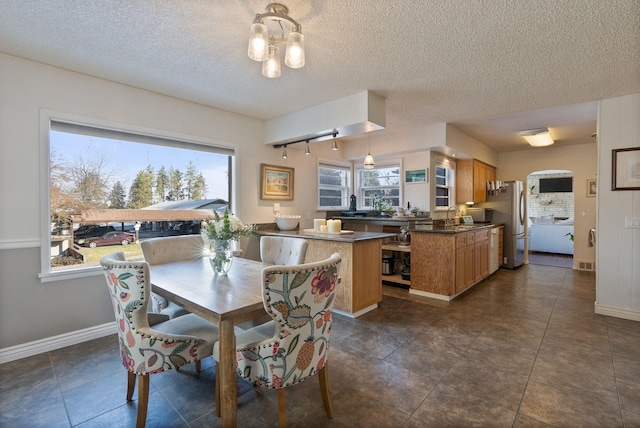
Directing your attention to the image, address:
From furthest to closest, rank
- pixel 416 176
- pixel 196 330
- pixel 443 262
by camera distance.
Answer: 1. pixel 416 176
2. pixel 443 262
3. pixel 196 330

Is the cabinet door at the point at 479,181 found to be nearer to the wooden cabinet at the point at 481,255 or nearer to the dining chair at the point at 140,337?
the wooden cabinet at the point at 481,255

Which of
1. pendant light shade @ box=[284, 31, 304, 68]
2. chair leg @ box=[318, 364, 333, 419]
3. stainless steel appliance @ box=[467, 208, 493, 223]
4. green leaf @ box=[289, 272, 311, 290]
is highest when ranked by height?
pendant light shade @ box=[284, 31, 304, 68]

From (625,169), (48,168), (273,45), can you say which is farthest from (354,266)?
(625,169)

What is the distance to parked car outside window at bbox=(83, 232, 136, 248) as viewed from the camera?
2968 mm

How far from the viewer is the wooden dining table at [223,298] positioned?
1469 mm

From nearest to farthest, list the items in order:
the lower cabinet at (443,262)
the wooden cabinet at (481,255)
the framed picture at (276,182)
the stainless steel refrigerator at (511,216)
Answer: the lower cabinet at (443,262)
the framed picture at (276,182)
the wooden cabinet at (481,255)
the stainless steel refrigerator at (511,216)

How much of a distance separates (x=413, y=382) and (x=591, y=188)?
6218 millimetres

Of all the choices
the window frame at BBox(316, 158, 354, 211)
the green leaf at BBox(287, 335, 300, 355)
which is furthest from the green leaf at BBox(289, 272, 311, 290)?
the window frame at BBox(316, 158, 354, 211)

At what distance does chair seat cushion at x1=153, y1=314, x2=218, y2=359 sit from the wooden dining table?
145mm

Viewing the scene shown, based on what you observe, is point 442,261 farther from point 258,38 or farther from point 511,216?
point 258,38

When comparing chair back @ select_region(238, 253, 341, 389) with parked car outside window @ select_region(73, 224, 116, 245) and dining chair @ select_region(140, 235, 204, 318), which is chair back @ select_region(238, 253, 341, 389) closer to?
dining chair @ select_region(140, 235, 204, 318)

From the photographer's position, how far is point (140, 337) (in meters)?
1.58

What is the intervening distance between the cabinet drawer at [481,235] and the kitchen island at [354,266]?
6.52ft

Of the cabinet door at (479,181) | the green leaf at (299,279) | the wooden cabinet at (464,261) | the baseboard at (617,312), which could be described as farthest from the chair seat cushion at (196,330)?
the cabinet door at (479,181)
